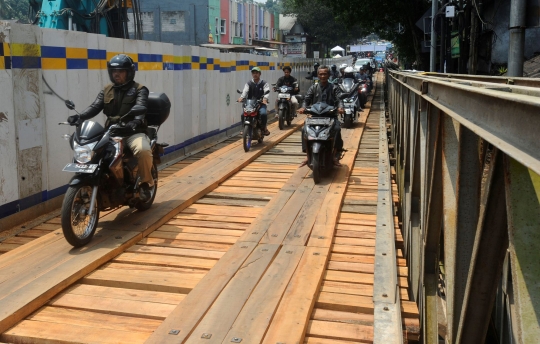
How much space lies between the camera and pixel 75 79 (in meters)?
6.94

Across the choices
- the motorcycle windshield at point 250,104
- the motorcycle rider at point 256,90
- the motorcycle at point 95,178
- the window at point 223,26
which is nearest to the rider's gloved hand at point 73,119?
the motorcycle at point 95,178

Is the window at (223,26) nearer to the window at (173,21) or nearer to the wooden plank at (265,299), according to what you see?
the window at (173,21)

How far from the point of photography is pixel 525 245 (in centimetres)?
156

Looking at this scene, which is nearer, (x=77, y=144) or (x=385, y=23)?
(x=77, y=144)

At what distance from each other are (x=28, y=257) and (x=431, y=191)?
3.22 m

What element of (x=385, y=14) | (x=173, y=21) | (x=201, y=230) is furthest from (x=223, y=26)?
(x=201, y=230)

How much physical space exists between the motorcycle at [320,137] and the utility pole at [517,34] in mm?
2691

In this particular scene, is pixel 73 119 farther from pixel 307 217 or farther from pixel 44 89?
pixel 307 217

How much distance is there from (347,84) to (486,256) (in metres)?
15.3

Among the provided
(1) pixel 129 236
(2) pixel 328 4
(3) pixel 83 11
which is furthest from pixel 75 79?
(2) pixel 328 4

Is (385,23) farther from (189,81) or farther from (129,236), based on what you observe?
(129,236)

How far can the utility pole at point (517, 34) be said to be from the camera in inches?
223

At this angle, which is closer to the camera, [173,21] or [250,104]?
[250,104]

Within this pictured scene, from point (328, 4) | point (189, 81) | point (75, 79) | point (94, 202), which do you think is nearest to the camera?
point (94, 202)
